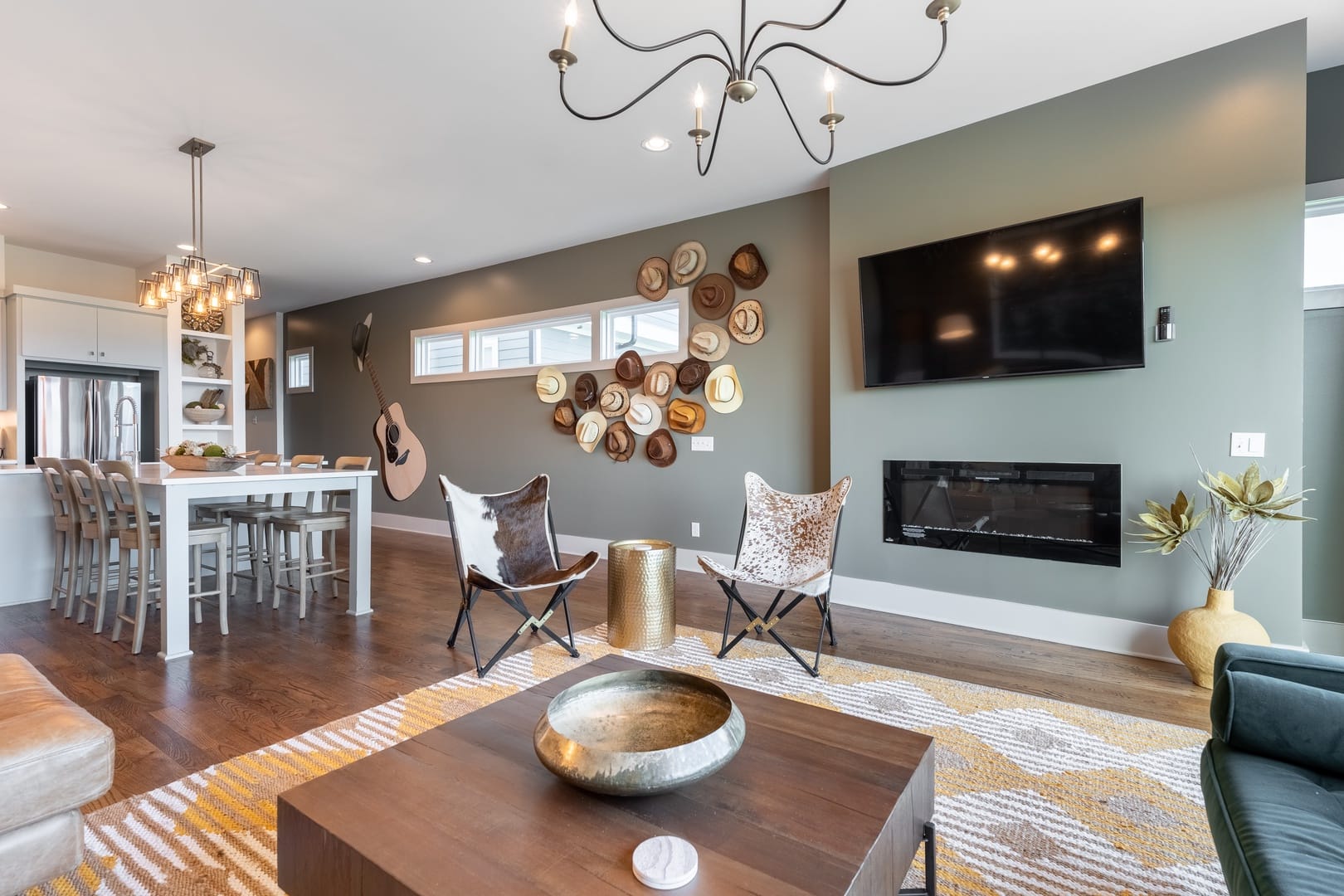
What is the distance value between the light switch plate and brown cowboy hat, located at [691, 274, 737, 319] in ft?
9.66

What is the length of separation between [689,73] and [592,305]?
2.56 m

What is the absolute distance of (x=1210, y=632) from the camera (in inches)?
102

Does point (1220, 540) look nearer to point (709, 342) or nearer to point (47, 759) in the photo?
point (709, 342)

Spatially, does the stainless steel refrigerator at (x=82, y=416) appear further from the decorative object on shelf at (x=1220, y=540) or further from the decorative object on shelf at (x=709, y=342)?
the decorative object on shelf at (x=1220, y=540)

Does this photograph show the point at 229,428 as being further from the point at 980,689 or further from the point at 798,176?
the point at 980,689

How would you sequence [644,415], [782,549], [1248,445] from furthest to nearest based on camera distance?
[644,415], [782,549], [1248,445]

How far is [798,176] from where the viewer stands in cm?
408

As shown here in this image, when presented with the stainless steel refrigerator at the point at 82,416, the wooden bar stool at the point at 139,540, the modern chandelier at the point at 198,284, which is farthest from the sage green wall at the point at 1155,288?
the stainless steel refrigerator at the point at 82,416

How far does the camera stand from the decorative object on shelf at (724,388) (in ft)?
15.1

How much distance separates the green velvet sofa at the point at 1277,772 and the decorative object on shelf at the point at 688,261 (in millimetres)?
3939

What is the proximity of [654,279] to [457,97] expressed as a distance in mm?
2078

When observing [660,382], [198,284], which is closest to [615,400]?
[660,382]

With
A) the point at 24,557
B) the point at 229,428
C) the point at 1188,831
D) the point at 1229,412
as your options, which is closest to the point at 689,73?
the point at 1229,412

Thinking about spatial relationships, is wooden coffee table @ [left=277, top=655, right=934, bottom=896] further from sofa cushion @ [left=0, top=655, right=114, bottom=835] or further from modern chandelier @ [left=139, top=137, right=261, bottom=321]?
modern chandelier @ [left=139, top=137, right=261, bottom=321]
